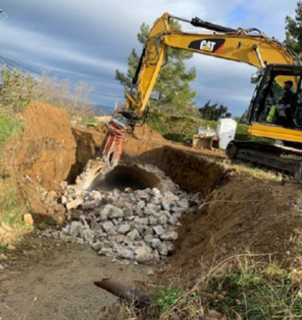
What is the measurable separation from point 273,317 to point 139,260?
5.15 m

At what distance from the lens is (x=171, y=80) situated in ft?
80.0

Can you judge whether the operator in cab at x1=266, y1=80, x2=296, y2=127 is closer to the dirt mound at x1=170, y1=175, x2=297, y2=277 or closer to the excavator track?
the excavator track

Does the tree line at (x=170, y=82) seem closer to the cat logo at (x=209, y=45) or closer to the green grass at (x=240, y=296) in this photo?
the cat logo at (x=209, y=45)

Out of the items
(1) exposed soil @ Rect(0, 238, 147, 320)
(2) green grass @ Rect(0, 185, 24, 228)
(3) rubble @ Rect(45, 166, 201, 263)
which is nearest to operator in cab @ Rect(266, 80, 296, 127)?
(3) rubble @ Rect(45, 166, 201, 263)

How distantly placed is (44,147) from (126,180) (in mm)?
3244

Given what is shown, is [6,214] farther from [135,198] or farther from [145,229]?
[135,198]

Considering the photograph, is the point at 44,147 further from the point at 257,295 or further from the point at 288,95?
the point at 257,295

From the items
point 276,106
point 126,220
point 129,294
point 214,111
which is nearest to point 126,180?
point 126,220

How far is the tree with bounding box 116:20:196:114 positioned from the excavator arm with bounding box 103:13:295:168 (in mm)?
13047

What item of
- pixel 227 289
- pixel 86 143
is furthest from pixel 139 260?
pixel 86 143

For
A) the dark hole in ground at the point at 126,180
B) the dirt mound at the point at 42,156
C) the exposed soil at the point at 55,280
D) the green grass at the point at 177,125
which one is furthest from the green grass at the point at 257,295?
the green grass at the point at 177,125

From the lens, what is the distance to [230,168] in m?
9.92

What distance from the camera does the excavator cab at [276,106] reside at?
9.20 metres

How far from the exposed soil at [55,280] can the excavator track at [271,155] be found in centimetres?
415
